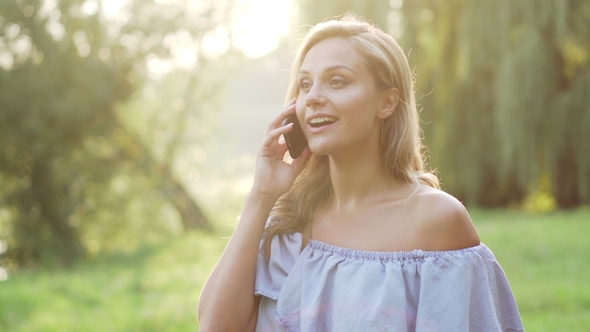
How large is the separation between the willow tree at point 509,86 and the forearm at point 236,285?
8261mm

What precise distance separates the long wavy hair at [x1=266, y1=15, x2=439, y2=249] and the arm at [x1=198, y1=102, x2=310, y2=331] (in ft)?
0.33

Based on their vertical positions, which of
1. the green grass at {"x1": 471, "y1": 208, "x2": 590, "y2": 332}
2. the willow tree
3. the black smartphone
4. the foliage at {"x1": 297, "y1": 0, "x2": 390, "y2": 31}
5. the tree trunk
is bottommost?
the tree trunk

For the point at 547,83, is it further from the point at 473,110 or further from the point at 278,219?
the point at 278,219

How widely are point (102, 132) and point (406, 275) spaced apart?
9.70m

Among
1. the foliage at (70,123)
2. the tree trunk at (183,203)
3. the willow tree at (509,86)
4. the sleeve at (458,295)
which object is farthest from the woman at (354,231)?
the tree trunk at (183,203)

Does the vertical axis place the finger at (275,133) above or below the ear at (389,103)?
below

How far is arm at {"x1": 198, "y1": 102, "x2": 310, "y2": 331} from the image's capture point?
6.23 feet

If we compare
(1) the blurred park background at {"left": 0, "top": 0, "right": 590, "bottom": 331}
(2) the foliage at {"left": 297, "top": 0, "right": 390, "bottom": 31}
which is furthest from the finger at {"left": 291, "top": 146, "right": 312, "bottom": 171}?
(2) the foliage at {"left": 297, "top": 0, "right": 390, "bottom": 31}

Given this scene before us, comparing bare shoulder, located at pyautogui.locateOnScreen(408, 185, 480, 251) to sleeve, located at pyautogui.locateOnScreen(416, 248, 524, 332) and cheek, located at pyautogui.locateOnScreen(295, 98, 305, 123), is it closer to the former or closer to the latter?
sleeve, located at pyautogui.locateOnScreen(416, 248, 524, 332)

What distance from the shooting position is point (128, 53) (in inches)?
431

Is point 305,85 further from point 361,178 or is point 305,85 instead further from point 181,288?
point 181,288

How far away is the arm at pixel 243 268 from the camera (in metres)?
1.90

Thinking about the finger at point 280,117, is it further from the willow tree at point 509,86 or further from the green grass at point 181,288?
the willow tree at point 509,86

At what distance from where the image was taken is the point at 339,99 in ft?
6.04
